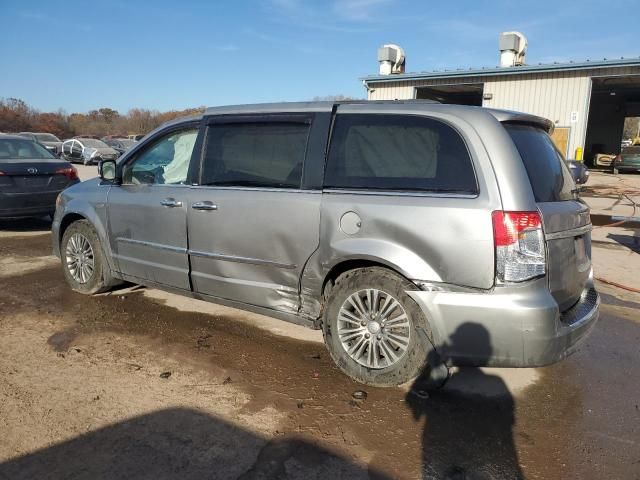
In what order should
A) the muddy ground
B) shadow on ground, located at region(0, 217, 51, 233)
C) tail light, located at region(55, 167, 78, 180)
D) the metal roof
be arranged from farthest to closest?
the metal roof → shadow on ground, located at region(0, 217, 51, 233) → tail light, located at region(55, 167, 78, 180) → the muddy ground

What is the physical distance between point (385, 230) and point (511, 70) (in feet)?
75.8

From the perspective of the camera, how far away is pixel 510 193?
9.89 ft

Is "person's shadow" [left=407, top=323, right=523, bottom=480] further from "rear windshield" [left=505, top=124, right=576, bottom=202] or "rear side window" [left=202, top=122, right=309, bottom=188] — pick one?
"rear side window" [left=202, top=122, right=309, bottom=188]

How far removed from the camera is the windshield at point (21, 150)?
29.3 ft

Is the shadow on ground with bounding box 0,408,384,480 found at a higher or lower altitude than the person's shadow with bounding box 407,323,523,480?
higher

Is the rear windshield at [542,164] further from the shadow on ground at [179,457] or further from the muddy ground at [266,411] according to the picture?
the shadow on ground at [179,457]

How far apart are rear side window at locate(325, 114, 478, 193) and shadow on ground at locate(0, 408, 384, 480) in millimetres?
1720

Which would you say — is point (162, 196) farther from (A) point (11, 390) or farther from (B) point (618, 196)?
(B) point (618, 196)

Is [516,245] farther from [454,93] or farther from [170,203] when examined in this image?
[454,93]

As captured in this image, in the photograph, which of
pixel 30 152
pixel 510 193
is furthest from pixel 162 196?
pixel 30 152

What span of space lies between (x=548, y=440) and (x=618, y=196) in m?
16.6

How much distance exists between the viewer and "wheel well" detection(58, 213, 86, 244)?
5.46 meters

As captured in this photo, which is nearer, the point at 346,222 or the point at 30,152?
the point at 346,222

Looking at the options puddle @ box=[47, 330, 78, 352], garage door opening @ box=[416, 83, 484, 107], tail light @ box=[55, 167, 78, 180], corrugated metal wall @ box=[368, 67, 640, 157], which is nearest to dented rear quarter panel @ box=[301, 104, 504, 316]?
puddle @ box=[47, 330, 78, 352]
